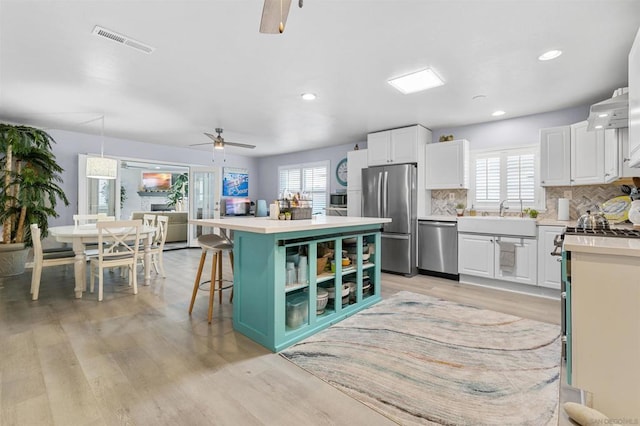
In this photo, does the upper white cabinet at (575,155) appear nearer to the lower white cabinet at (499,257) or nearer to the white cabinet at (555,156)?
the white cabinet at (555,156)

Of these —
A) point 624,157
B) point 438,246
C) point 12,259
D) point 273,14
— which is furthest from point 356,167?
point 12,259

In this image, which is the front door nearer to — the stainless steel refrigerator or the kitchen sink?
the stainless steel refrigerator

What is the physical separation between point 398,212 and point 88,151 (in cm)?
591

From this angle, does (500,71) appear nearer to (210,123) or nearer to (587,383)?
(587,383)

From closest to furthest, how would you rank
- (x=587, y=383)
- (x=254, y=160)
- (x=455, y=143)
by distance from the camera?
(x=587, y=383), (x=455, y=143), (x=254, y=160)

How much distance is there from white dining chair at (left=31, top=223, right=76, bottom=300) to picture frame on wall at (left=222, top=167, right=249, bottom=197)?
167 inches

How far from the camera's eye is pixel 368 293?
11.1 ft

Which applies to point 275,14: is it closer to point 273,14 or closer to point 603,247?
point 273,14

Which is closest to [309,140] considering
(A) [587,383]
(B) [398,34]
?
(B) [398,34]

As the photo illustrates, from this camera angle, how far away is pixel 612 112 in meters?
2.33

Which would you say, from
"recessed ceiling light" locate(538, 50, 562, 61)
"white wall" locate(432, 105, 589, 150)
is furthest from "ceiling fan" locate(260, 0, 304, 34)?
"white wall" locate(432, 105, 589, 150)

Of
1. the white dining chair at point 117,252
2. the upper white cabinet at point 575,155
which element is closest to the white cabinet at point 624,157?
the upper white cabinet at point 575,155

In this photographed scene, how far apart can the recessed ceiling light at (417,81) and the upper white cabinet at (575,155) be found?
1.78m

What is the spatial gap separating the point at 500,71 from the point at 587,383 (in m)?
2.64
